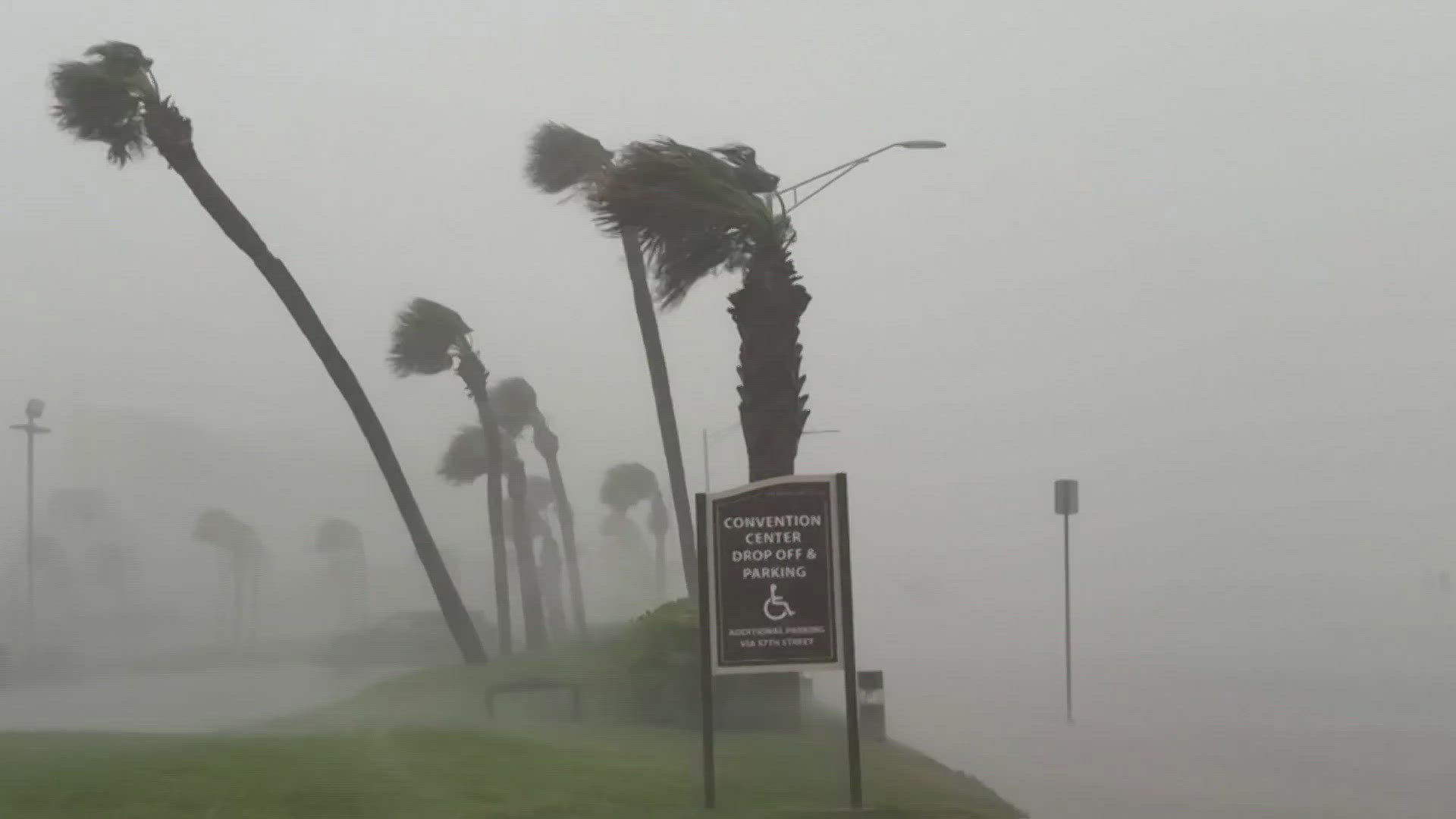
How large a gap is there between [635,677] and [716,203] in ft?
25.9

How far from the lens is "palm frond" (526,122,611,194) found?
4669 cm

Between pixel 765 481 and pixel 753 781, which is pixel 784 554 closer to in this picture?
pixel 765 481

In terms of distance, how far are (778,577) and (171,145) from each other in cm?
3018

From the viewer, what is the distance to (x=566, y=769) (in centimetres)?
1838

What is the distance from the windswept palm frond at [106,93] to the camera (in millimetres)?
40719

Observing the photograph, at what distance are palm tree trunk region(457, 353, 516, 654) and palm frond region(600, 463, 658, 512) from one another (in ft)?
82.2

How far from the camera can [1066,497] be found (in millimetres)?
30594

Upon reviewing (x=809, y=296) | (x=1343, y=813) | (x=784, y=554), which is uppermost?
(x=809, y=296)

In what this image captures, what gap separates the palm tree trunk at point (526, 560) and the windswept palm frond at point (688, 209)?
108ft

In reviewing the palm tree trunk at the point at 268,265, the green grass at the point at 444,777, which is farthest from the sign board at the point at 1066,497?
the palm tree trunk at the point at 268,265

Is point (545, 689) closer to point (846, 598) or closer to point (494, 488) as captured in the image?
point (846, 598)

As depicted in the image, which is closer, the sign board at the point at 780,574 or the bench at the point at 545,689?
the sign board at the point at 780,574

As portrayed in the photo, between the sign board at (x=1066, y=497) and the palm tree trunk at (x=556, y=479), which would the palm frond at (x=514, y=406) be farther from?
the sign board at (x=1066, y=497)

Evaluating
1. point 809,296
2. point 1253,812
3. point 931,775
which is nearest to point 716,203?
point 809,296
